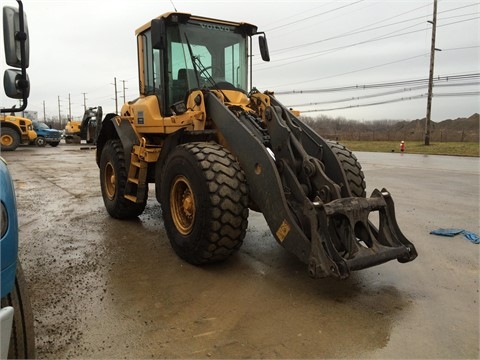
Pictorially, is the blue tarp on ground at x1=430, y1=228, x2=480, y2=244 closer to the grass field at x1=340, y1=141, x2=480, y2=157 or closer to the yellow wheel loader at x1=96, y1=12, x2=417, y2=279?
the yellow wheel loader at x1=96, y1=12, x2=417, y2=279

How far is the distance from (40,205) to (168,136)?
403cm

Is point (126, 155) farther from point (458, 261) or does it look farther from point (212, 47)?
point (458, 261)

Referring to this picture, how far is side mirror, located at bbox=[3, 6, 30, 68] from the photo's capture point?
2787 mm

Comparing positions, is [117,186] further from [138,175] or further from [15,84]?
[15,84]

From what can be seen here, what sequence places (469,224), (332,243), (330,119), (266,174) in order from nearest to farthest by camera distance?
(332,243) → (266,174) → (469,224) → (330,119)

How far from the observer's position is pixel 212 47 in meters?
5.61

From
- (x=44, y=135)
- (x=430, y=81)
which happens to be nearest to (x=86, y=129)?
(x=44, y=135)

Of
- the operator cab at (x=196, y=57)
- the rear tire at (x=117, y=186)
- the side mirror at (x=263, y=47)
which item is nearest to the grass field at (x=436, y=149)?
the side mirror at (x=263, y=47)

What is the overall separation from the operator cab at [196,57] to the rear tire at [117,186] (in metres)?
1.35

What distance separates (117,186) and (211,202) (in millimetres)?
3014

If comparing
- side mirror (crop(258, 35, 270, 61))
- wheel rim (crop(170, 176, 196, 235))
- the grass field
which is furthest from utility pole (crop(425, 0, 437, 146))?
wheel rim (crop(170, 176, 196, 235))

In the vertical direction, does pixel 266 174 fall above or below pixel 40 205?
above

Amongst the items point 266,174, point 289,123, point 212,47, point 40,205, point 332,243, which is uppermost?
point 212,47

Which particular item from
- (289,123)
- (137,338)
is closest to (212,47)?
(289,123)
